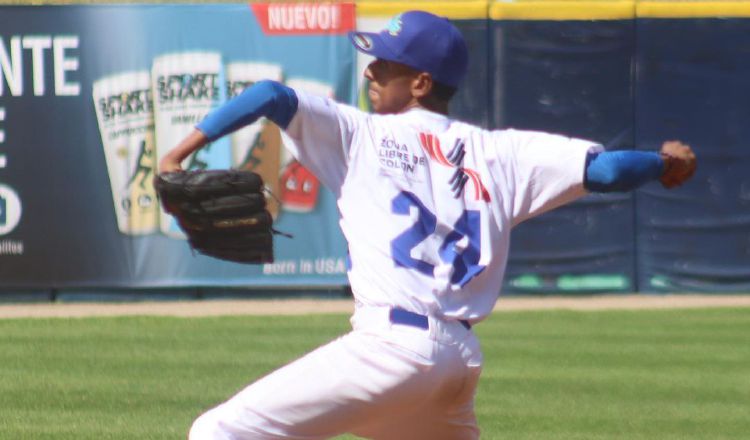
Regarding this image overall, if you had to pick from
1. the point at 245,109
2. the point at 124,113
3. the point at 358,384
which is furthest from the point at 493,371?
the point at 245,109

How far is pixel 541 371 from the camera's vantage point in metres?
9.30

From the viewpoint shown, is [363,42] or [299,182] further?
[299,182]

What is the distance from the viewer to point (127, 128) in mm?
13273

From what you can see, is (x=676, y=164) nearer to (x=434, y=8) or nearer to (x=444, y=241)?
(x=444, y=241)

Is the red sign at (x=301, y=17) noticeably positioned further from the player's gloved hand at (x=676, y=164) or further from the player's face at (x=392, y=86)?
the player's gloved hand at (x=676, y=164)

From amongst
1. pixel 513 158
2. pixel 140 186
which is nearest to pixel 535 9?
pixel 140 186

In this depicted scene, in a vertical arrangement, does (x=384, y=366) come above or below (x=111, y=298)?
above

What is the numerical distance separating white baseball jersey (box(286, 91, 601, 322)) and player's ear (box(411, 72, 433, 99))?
0.07 metres

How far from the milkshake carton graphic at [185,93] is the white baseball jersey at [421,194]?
9361 millimetres

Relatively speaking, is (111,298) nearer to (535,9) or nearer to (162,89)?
(162,89)

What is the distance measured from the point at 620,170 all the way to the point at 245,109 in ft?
3.32

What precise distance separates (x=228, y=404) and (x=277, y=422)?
0.44 feet

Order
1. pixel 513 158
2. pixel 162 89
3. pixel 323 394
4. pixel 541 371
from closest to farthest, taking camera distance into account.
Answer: pixel 323 394 < pixel 513 158 < pixel 541 371 < pixel 162 89

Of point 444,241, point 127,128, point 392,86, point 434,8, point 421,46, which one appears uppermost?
point 421,46
